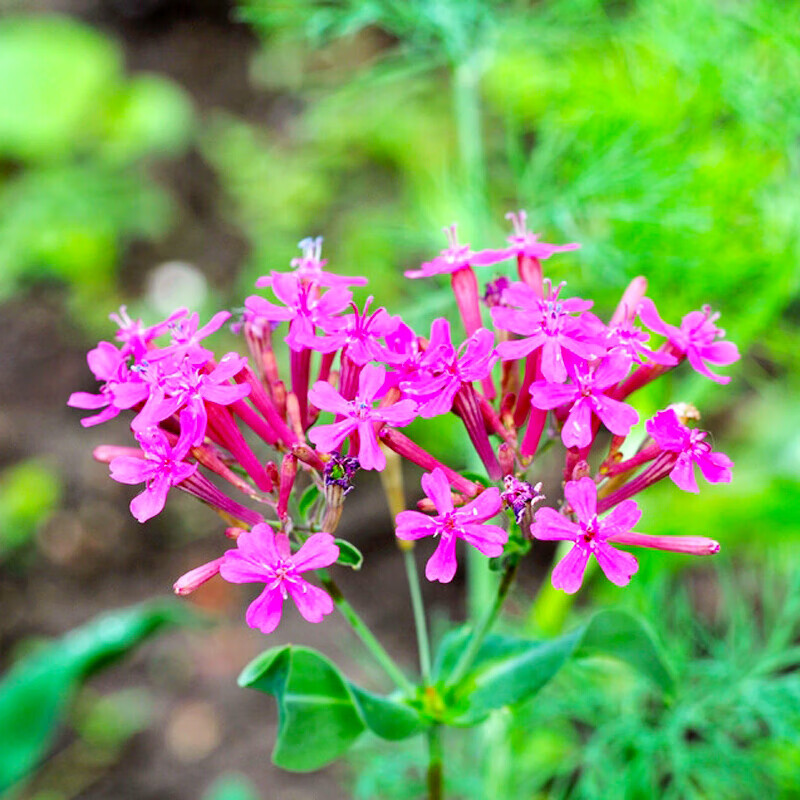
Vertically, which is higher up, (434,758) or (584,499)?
(584,499)

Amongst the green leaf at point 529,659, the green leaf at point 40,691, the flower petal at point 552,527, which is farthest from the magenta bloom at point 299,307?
the green leaf at point 40,691

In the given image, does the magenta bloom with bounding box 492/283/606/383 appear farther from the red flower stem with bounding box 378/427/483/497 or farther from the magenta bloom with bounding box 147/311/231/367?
the magenta bloom with bounding box 147/311/231/367

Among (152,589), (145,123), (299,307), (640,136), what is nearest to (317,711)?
(299,307)

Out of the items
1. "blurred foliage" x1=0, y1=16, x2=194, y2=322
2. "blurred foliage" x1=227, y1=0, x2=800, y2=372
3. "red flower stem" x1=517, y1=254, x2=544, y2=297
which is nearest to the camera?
"red flower stem" x1=517, y1=254, x2=544, y2=297

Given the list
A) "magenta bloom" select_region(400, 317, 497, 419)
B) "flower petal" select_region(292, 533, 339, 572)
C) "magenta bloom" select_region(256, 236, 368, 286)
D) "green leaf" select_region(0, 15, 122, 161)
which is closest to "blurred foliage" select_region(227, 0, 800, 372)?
"magenta bloom" select_region(256, 236, 368, 286)

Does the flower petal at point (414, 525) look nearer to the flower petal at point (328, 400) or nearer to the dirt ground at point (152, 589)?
the flower petal at point (328, 400)

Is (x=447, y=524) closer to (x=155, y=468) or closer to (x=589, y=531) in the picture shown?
(x=589, y=531)

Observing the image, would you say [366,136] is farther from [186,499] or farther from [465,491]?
[465,491]
